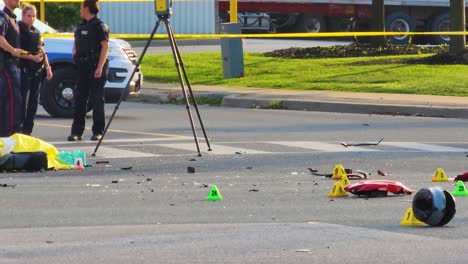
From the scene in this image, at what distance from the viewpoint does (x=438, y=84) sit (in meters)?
22.7

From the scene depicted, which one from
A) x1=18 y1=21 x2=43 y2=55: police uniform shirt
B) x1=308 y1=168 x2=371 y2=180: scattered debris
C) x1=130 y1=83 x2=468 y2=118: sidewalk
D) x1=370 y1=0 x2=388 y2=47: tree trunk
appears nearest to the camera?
x1=308 y1=168 x2=371 y2=180: scattered debris

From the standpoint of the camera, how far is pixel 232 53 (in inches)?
979

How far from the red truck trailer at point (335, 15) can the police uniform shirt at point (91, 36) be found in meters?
22.4

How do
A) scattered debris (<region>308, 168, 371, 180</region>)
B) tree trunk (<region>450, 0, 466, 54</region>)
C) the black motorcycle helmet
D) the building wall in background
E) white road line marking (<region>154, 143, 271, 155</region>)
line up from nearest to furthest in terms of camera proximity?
A: the black motorcycle helmet < scattered debris (<region>308, 168, 371, 180</region>) < white road line marking (<region>154, 143, 271, 155</region>) < tree trunk (<region>450, 0, 466, 54</region>) < the building wall in background

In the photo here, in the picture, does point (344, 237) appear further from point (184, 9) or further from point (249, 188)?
point (184, 9)

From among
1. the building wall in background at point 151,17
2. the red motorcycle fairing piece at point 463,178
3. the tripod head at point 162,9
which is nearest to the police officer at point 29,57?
the tripod head at point 162,9

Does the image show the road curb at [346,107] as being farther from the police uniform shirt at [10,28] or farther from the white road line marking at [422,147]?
the police uniform shirt at [10,28]

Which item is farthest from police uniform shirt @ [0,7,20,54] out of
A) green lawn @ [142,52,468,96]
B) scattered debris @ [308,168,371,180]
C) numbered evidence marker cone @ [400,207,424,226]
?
green lawn @ [142,52,468,96]

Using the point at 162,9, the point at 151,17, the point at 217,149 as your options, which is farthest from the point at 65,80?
the point at 151,17

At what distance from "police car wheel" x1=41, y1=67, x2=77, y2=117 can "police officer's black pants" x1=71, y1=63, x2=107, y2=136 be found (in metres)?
2.96

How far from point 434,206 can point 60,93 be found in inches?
423

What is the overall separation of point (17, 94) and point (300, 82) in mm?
10261

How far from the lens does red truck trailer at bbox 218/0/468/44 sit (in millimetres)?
38156

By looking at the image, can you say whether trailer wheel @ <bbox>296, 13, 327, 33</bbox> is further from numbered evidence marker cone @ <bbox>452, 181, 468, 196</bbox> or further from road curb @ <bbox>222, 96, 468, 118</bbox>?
numbered evidence marker cone @ <bbox>452, 181, 468, 196</bbox>
